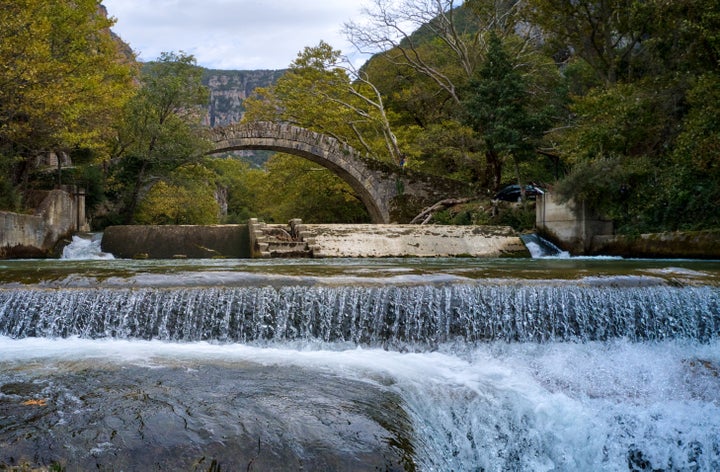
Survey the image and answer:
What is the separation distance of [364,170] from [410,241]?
9080mm

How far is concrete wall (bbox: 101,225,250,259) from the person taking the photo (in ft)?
47.2

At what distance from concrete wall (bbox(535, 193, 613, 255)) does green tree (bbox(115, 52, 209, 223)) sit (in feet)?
35.8

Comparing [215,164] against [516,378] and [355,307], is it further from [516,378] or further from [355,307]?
[516,378]

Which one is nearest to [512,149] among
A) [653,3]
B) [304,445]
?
[653,3]

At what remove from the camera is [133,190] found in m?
18.9

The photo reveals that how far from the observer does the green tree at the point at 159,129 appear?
18.1 meters

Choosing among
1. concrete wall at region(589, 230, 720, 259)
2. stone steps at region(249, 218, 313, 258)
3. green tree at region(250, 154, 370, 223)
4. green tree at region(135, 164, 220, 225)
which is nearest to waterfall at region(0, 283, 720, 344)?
concrete wall at region(589, 230, 720, 259)

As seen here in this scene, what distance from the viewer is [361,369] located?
5.09 m

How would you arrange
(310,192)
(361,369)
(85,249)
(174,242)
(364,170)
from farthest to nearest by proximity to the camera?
(310,192) < (364,170) < (174,242) < (85,249) < (361,369)

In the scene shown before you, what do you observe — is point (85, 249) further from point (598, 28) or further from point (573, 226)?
point (598, 28)

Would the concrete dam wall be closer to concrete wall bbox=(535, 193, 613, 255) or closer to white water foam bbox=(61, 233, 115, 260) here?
white water foam bbox=(61, 233, 115, 260)

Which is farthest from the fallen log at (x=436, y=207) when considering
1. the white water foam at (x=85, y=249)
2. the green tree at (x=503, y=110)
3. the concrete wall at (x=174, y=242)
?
the white water foam at (x=85, y=249)

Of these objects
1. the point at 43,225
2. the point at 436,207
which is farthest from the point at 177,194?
the point at 436,207

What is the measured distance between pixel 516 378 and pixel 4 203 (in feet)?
40.4
